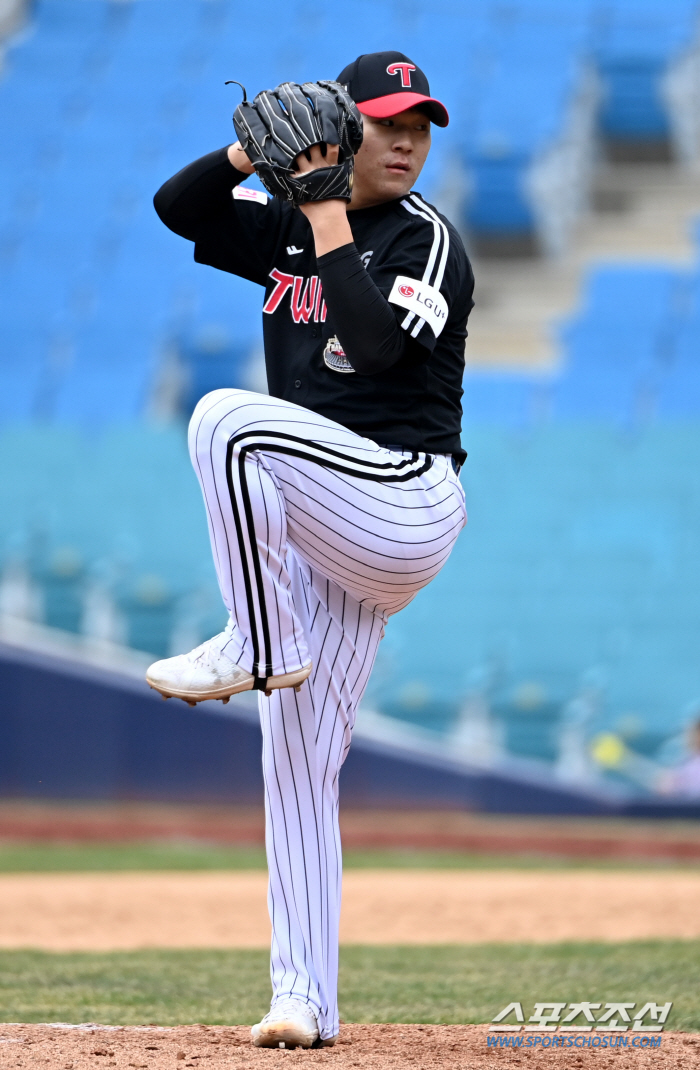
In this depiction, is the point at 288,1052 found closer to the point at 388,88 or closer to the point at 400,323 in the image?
the point at 400,323

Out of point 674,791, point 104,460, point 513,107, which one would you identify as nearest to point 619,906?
point 674,791

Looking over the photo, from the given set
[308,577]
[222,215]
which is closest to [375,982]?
[308,577]

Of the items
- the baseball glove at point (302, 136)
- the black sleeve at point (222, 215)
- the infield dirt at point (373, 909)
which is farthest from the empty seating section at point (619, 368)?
the baseball glove at point (302, 136)

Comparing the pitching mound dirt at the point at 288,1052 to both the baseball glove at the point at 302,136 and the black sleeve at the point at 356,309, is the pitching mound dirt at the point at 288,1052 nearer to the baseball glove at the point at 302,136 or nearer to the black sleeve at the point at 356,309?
the black sleeve at the point at 356,309

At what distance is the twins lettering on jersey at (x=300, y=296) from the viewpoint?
282 cm

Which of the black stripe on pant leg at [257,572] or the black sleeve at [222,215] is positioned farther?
the black sleeve at [222,215]

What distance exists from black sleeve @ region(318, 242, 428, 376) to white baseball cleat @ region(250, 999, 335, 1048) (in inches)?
48.9

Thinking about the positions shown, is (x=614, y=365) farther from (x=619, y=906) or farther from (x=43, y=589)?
(x=619, y=906)

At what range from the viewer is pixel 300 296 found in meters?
2.87

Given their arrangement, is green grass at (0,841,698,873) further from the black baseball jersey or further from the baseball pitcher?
the black baseball jersey

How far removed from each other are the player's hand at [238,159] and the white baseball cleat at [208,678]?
0.99m

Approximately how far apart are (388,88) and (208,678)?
1.20 meters

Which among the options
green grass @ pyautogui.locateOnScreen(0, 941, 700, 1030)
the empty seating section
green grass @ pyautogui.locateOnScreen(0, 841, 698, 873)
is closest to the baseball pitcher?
green grass @ pyautogui.locateOnScreen(0, 941, 700, 1030)

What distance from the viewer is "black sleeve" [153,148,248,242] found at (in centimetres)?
293
